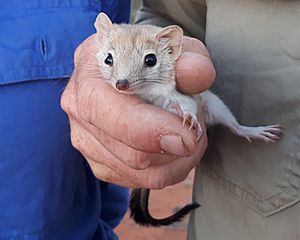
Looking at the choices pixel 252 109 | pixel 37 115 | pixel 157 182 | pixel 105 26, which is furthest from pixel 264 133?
pixel 37 115

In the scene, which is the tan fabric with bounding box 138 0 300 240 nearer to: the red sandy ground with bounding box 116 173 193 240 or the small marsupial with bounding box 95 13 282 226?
the small marsupial with bounding box 95 13 282 226

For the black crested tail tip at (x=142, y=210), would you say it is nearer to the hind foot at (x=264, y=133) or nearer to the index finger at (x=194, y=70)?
the hind foot at (x=264, y=133)

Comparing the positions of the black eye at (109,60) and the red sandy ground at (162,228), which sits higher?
the black eye at (109,60)

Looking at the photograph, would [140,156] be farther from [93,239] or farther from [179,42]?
[93,239]

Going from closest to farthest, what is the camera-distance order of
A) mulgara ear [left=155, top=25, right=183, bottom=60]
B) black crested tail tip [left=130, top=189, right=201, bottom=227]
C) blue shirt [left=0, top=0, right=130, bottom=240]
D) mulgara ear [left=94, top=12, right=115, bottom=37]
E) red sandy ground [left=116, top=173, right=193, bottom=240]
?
mulgara ear [left=155, top=25, right=183, bottom=60] → mulgara ear [left=94, top=12, right=115, bottom=37] → blue shirt [left=0, top=0, right=130, bottom=240] → black crested tail tip [left=130, top=189, right=201, bottom=227] → red sandy ground [left=116, top=173, right=193, bottom=240]

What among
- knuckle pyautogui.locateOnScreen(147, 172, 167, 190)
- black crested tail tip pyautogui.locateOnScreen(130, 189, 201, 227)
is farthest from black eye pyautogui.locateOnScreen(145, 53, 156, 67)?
black crested tail tip pyautogui.locateOnScreen(130, 189, 201, 227)

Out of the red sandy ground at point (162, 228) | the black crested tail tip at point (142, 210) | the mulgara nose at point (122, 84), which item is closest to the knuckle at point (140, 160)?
the mulgara nose at point (122, 84)

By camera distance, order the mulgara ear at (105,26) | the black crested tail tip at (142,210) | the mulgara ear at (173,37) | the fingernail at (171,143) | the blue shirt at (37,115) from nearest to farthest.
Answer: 1. the fingernail at (171,143)
2. the mulgara ear at (173,37)
3. the mulgara ear at (105,26)
4. the blue shirt at (37,115)
5. the black crested tail tip at (142,210)
